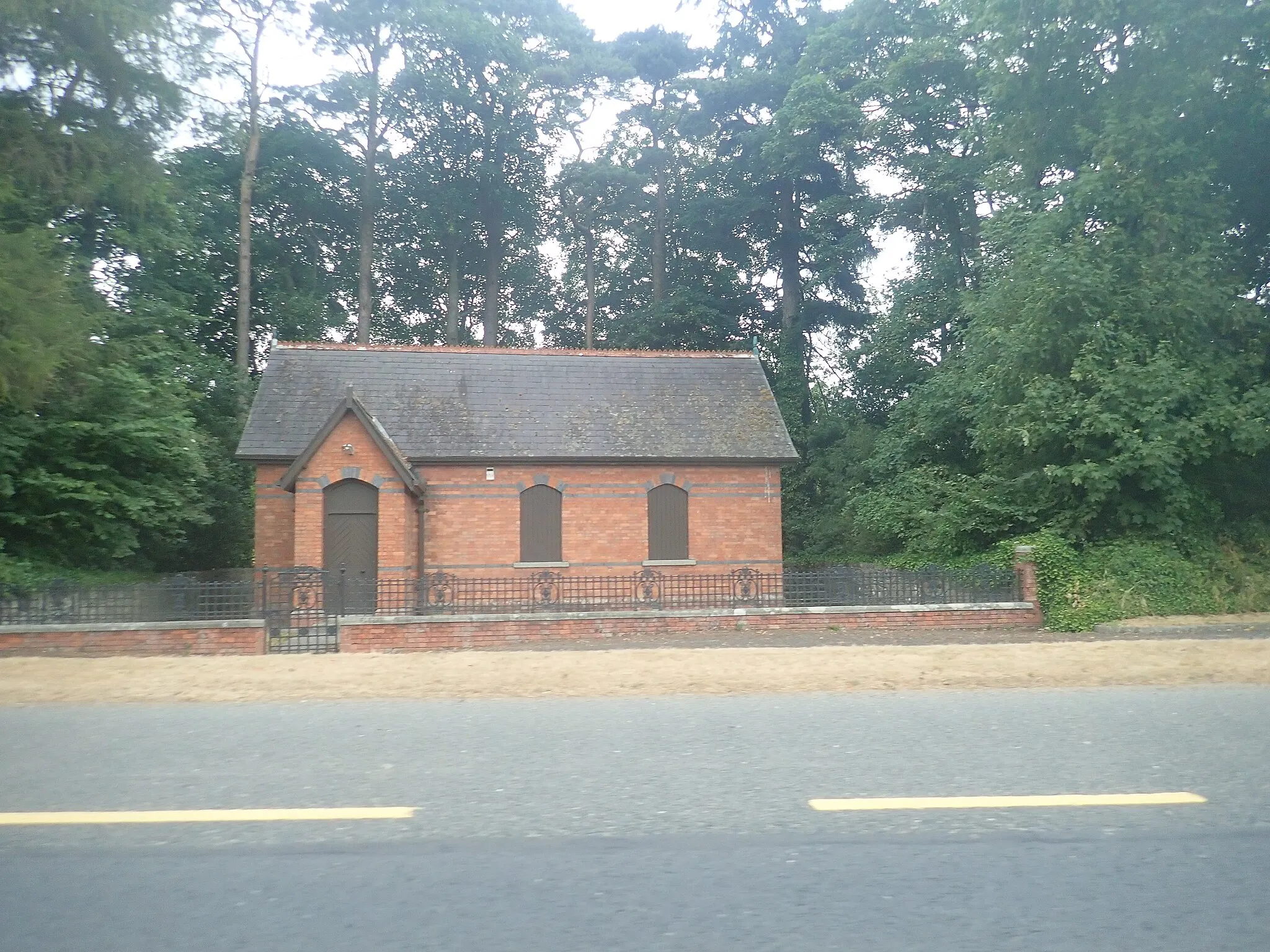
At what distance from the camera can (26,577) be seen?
60.7ft

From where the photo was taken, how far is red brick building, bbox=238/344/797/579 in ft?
78.0

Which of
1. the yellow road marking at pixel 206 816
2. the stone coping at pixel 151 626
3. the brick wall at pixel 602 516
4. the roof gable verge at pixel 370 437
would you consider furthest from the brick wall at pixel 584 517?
the yellow road marking at pixel 206 816

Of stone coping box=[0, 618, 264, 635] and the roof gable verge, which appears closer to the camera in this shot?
stone coping box=[0, 618, 264, 635]

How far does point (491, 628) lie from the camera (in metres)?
16.4

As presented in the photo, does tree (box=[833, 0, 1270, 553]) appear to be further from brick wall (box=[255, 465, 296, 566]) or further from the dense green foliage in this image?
brick wall (box=[255, 465, 296, 566])

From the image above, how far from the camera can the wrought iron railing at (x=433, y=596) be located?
15.3 meters

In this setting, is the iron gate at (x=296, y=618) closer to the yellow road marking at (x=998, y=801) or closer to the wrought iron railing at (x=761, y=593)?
the wrought iron railing at (x=761, y=593)

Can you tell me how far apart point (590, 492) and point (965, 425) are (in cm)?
1117

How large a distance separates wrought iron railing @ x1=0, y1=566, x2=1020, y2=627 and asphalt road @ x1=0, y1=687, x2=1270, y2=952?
26.0 feet

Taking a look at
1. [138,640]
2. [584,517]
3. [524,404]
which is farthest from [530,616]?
[524,404]

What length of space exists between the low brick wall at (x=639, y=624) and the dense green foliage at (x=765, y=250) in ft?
5.25

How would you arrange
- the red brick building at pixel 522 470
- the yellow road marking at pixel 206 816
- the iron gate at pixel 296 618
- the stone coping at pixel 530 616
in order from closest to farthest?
1. the yellow road marking at pixel 206 816
2. the stone coping at pixel 530 616
3. the iron gate at pixel 296 618
4. the red brick building at pixel 522 470

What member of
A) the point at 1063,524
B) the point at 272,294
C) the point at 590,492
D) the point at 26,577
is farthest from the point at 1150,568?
the point at 272,294

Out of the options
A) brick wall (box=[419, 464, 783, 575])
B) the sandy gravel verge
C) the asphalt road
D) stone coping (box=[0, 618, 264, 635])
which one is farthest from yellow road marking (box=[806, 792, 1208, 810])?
brick wall (box=[419, 464, 783, 575])
